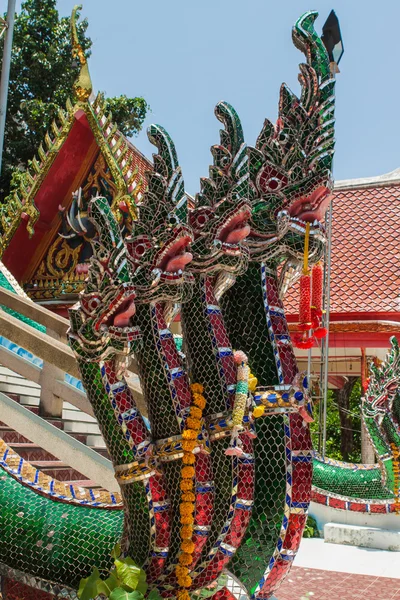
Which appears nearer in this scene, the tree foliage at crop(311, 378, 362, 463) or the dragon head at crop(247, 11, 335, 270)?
the dragon head at crop(247, 11, 335, 270)

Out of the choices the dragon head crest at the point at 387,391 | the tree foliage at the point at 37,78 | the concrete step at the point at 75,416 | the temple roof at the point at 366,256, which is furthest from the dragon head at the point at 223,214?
the tree foliage at the point at 37,78

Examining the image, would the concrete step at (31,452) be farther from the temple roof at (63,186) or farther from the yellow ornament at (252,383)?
the temple roof at (63,186)

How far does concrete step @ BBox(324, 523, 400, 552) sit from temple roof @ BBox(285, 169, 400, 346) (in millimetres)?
2881

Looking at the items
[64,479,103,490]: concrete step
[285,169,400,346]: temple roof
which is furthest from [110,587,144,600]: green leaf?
[285,169,400,346]: temple roof

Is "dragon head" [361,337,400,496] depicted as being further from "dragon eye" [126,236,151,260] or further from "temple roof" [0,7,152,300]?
"dragon eye" [126,236,151,260]

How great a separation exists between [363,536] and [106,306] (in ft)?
17.7

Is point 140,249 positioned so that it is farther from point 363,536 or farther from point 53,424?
point 363,536

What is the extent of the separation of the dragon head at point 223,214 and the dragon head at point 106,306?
40 centimetres

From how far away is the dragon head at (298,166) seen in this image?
134 inches

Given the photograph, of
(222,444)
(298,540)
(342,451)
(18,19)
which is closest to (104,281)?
(222,444)

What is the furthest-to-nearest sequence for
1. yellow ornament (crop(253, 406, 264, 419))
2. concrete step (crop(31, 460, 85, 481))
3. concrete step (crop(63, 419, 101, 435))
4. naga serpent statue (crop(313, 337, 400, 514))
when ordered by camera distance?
naga serpent statue (crop(313, 337, 400, 514)), concrete step (crop(63, 419, 101, 435)), concrete step (crop(31, 460, 85, 481)), yellow ornament (crop(253, 406, 264, 419))

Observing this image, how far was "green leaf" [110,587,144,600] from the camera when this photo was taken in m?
2.65

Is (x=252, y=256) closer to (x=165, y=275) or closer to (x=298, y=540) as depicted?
(x=165, y=275)

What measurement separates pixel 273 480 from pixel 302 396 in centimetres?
38
